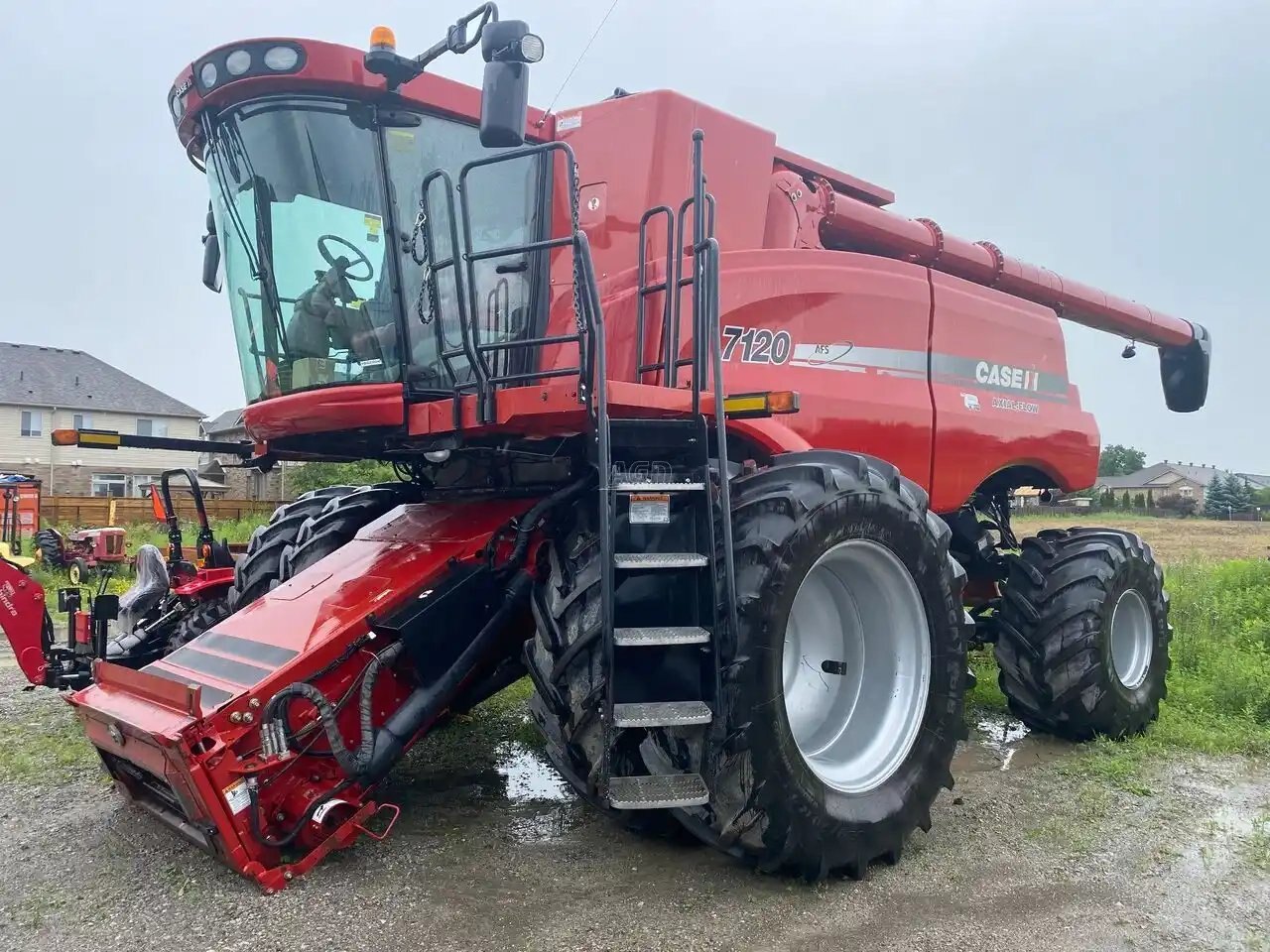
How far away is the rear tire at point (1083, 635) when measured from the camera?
542 cm

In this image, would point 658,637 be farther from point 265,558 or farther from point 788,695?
point 265,558

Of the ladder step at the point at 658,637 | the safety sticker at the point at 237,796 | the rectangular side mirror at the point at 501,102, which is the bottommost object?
the safety sticker at the point at 237,796

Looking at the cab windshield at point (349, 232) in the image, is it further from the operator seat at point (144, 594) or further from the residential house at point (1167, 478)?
the residential house at point (1167, 478)

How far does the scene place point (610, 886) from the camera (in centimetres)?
340

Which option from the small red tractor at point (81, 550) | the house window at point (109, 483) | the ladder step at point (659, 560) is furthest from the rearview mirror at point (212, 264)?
the house window at point (109, 483)

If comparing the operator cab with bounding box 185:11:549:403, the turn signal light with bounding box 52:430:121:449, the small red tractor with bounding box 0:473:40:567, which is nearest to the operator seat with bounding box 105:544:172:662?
the turn signal light with bounding box 52:430:121:449

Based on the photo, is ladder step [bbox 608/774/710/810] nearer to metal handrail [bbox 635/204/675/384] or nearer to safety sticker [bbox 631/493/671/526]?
safety sticker [bbox 631/493/671/526]

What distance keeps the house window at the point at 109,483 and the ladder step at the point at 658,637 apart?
131ft

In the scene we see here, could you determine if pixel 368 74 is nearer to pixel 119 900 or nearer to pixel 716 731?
pixel 716 731

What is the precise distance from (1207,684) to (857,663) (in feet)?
12.2

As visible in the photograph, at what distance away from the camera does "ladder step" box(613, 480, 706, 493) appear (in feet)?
11.0

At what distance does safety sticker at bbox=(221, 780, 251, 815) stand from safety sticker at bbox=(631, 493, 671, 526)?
1.53m

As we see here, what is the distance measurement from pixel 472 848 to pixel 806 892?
1.26m

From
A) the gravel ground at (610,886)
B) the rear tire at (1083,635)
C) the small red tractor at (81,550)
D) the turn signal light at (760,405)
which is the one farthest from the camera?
the small red tractor at (81,550)
